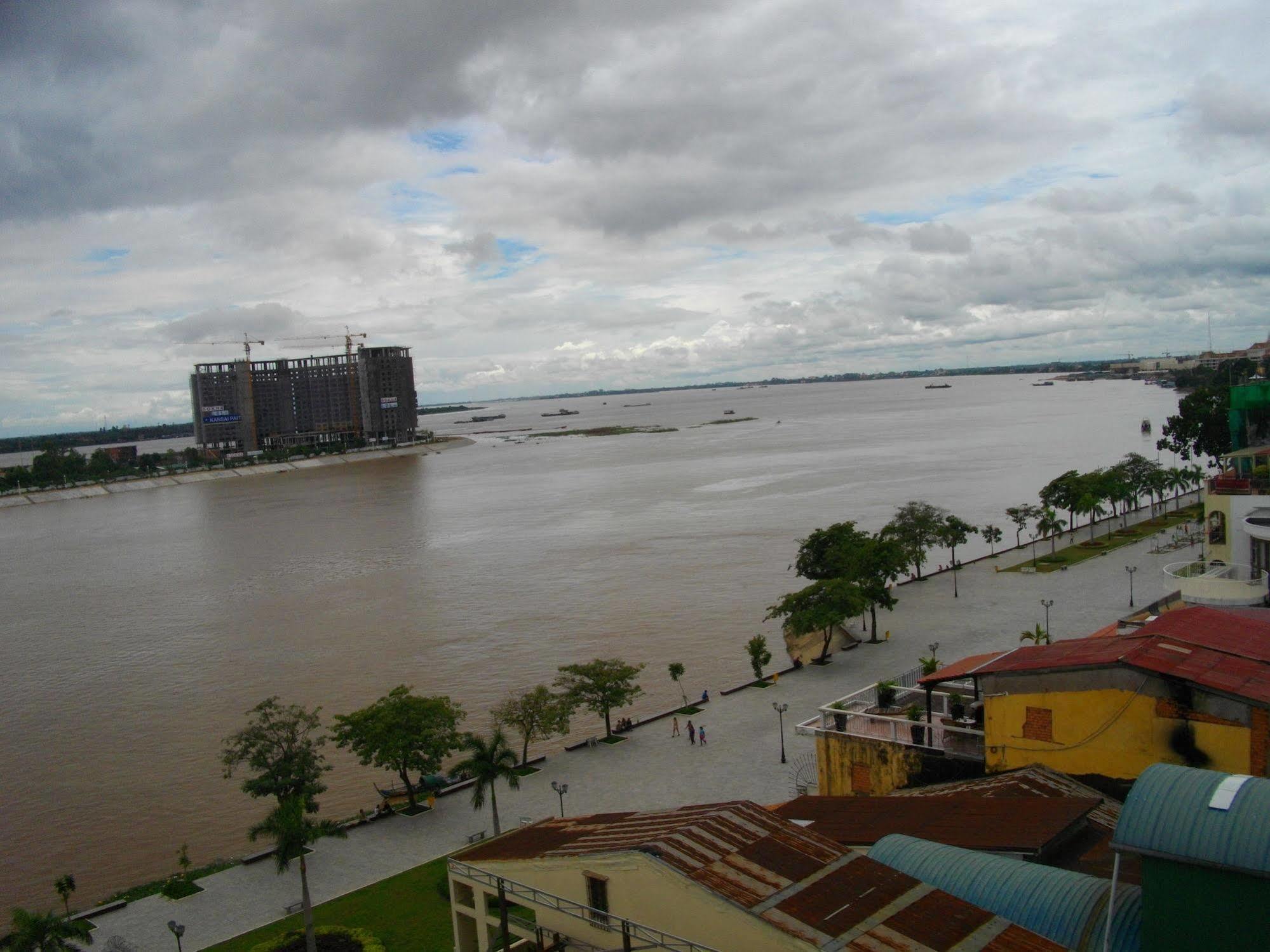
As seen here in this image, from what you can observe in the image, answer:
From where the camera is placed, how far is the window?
316 inches

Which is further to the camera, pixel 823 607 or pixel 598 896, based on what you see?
pixel 823 607

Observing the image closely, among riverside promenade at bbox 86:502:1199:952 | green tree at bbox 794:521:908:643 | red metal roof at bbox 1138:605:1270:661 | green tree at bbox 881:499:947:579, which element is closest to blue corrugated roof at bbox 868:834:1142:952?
red metal roof at bbox 1138:605:1270:661

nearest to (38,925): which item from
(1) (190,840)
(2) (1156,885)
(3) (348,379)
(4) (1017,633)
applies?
(1) (190,840)

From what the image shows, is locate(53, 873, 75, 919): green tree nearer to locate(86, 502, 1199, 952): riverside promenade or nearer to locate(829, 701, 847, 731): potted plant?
locate(86, 502, 1199, 952): riverside promenade

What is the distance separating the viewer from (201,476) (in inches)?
4830

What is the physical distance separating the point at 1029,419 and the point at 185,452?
119857mm

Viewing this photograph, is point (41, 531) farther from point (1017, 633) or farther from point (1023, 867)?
point (1023, 867)

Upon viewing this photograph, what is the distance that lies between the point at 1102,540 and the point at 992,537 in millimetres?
4745

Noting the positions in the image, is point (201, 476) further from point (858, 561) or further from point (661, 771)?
point (661, 771)

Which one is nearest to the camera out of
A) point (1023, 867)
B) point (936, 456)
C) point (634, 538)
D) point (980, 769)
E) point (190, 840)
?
point (1023, 867)

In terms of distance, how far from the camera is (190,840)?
1900 cm

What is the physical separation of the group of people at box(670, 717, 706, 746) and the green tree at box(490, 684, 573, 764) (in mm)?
2470

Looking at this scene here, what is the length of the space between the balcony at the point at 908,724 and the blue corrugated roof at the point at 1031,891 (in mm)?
3642

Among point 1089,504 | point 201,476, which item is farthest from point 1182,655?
point 201,476
